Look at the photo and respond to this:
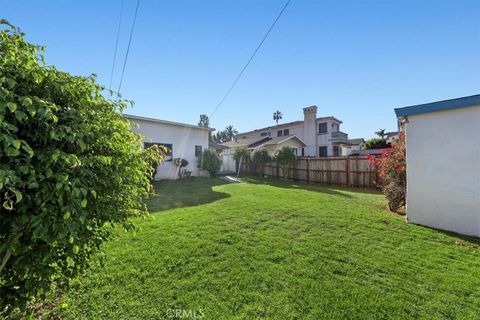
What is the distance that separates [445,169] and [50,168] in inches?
289

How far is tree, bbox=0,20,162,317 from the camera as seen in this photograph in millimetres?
1455

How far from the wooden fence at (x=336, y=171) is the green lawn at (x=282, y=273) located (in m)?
7.28

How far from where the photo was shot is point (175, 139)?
15.0m

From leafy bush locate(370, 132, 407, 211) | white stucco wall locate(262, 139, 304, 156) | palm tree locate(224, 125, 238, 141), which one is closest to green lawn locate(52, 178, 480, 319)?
leafy bush locate(370, 132, 407, 211)

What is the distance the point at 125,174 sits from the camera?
2.15 meters

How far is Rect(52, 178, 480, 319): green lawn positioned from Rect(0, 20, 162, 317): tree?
2.43 feet

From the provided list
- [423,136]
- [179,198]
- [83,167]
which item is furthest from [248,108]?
[83,167]

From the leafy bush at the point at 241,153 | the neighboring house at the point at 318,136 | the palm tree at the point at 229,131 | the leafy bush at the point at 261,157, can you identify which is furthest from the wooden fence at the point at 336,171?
the palm tree at the point at 229,131

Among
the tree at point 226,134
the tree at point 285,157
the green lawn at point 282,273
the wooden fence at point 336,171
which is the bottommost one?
the green lawn at point 282,273

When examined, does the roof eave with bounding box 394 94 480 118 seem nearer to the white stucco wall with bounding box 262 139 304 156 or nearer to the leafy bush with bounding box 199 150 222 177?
the leafy bush with bounding box 199 150 222 177

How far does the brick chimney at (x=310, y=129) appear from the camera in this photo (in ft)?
85.5

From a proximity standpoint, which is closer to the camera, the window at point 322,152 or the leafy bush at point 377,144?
the leafy bush at point 377,144

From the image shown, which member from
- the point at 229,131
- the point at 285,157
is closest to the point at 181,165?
the point at 285,157

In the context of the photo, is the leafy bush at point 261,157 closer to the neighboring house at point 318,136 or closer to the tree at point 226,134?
the neighboring house at point 318,136
